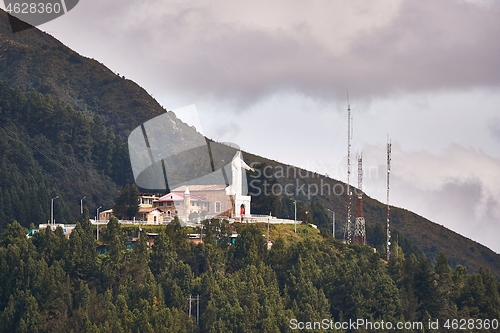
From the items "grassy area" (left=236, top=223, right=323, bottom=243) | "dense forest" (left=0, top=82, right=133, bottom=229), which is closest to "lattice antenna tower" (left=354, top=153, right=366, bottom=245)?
"grassy area" (left=236, top=223, right=323, bottom=243)

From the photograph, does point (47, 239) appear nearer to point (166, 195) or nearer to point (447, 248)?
point (166, 195)

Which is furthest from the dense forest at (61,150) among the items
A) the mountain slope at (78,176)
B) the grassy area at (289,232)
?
the grassy area at (289,232)

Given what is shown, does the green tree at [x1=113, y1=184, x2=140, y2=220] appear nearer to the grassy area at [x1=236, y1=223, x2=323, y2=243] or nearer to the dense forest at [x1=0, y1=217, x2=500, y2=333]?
the dense forest at [x1=0, y1=217, x2=500, y2=333]

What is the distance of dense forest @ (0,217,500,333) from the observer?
81.9m

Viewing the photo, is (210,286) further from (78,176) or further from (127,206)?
(78,176)

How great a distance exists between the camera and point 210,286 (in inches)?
3344

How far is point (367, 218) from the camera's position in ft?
579

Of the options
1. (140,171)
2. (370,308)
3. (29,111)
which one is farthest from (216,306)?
(29,111)

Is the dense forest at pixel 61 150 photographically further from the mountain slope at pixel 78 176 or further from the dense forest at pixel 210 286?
the dense forest at pixel 210 286

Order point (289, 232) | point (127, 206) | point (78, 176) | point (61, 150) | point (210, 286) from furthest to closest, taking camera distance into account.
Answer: point (61, 150) < point (78, 176) < point (289, 232) < point (127, 206) < point (210, 286)

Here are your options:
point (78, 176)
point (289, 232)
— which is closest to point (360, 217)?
point (289, 232)

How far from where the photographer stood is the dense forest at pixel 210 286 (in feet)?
269

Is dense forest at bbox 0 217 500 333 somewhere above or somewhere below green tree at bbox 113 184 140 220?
below

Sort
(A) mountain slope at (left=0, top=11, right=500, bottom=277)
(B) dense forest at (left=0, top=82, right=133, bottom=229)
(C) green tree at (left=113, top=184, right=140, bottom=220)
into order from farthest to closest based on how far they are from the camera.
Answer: (B) dense forest at (left=0, top=82, right=133, bottom=229)
(A) mountain slope at (left=0, top=11, right=500, bottom=277)
(C) green tree at (left=113, top=184, right=140, bottom=220)
